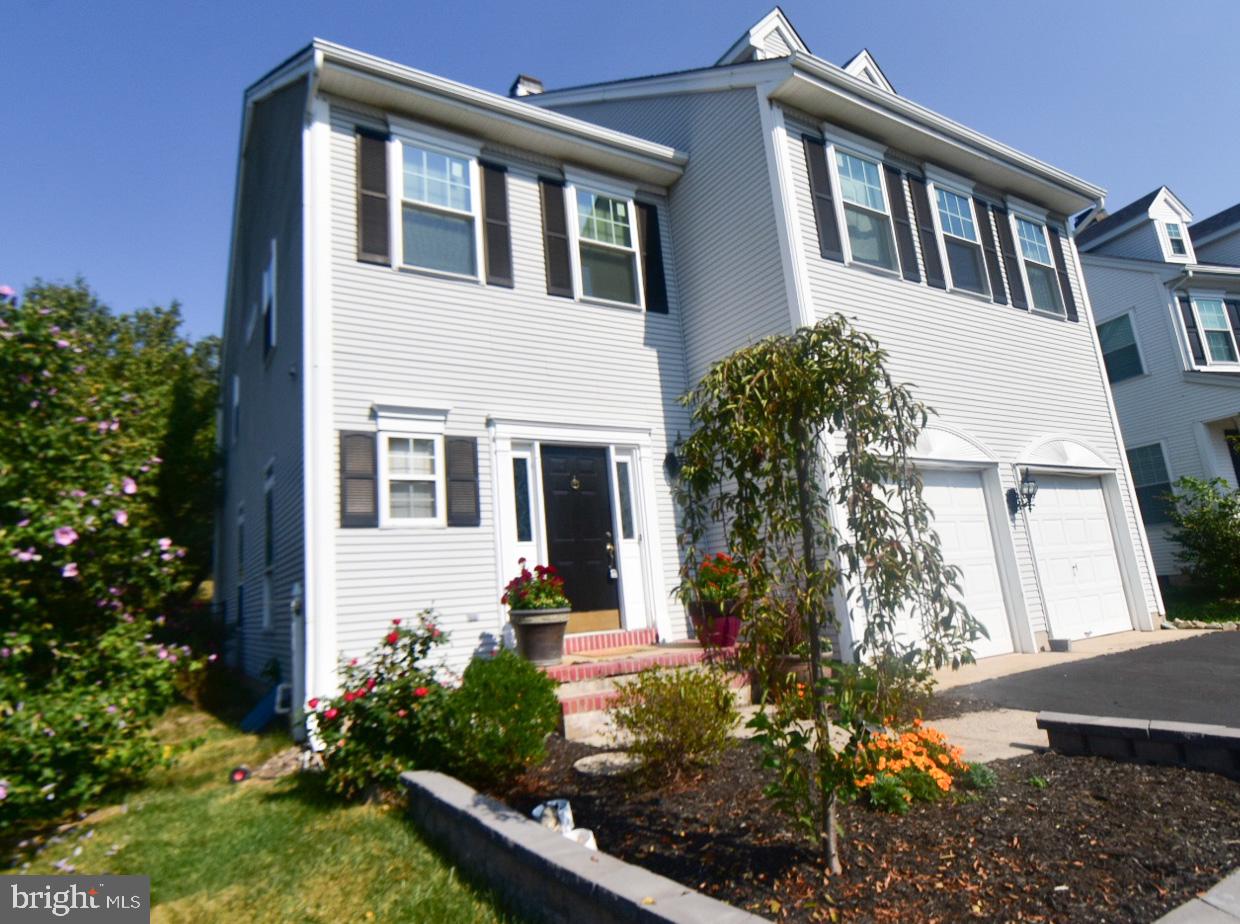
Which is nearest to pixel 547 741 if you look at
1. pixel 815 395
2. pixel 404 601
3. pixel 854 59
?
pixel 404 601

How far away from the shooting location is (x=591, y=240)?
30.2 feet

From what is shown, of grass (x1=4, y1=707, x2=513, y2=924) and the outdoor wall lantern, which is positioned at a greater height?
the outdoor wall lantern

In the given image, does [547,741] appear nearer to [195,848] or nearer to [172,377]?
[195,848]

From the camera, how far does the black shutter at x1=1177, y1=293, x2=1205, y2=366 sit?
16.1m

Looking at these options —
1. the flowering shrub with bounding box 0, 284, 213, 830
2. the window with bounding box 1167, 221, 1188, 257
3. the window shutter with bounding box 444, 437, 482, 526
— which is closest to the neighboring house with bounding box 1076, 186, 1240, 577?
the window with bounding box 1167, 221, 1188, 257

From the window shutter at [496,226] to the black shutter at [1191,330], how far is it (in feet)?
52.3

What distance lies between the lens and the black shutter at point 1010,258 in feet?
35.6

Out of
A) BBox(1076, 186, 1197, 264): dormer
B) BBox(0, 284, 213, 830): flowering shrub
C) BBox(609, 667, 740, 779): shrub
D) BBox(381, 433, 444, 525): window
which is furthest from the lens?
BBox(1076, 186, 1197, 264): dormer

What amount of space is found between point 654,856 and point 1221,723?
434cm

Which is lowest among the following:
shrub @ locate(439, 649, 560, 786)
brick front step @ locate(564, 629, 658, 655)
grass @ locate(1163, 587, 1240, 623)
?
grass @ locate(1163, 587, 1240, 623)

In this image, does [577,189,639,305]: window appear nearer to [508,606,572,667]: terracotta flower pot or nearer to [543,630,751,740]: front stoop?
[508,606,572,667]: terracotta flower pot

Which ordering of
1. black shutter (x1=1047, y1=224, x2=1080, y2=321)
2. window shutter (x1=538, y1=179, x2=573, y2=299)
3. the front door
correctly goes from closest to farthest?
the front door
window shutter (x1=538, y1=179, x2=573, y2=299)
black shutter (x1=1047, y1=224, x2=1080, y2=321)

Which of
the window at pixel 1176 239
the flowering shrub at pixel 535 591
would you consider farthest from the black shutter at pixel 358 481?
the window at pixel 1176 239

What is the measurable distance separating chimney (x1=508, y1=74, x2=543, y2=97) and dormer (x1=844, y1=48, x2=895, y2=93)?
5.33 metres
